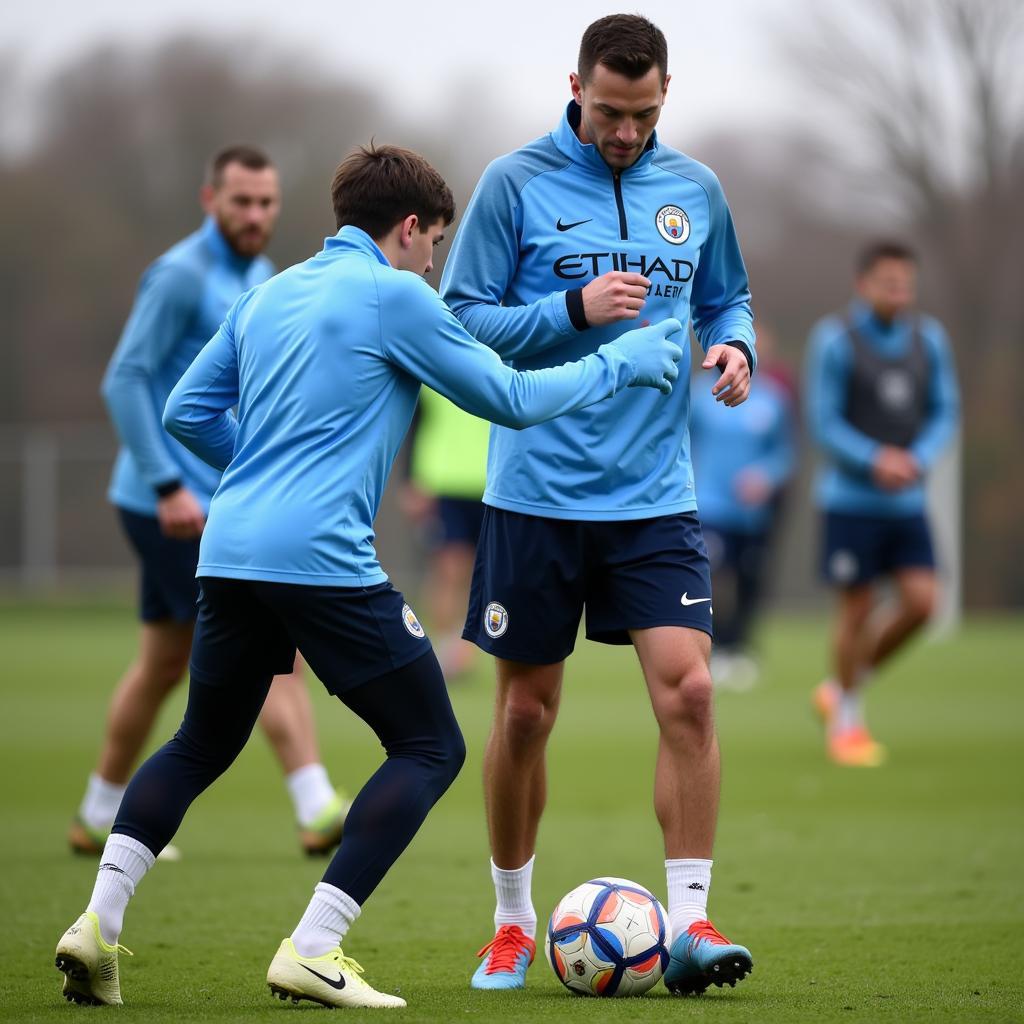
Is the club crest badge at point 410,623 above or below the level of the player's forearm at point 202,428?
below

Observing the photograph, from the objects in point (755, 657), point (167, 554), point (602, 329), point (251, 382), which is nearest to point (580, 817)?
point (167, 554)

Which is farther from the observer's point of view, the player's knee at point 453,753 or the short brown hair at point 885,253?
the short brown hair at point 885,253

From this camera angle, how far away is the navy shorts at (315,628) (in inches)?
156

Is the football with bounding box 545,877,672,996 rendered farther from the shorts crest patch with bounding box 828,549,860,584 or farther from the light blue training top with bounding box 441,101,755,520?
the shorts crest patch with bounding box 828,549,860,584

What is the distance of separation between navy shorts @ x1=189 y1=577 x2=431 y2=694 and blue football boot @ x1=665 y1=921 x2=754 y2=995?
95 cm

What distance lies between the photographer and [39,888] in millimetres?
5809

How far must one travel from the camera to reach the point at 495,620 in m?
4.58

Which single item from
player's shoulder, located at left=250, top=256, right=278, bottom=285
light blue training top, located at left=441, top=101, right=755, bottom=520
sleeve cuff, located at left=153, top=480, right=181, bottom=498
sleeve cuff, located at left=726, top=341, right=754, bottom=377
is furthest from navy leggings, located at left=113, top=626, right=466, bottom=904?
player's shoulder, located at left=250, top=256, right=278, bottom=285

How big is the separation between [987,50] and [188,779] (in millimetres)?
30300

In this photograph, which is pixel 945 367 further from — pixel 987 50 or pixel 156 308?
pixel 987 50

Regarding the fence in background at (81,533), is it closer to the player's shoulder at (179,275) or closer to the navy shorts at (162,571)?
the navy shorts at (162,571)

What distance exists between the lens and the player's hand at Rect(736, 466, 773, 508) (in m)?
15.2

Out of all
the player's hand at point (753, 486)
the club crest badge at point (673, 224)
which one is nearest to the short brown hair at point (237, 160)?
the club crest badge at point (673, 224)

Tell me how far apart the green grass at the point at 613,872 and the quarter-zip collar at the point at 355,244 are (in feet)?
5.66
